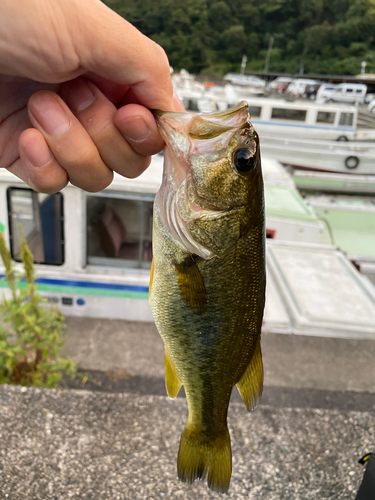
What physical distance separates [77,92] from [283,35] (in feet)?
271

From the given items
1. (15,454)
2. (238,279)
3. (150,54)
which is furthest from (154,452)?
(150,54)

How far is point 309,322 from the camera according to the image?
17.8ft

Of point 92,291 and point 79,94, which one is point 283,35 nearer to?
point 92,291

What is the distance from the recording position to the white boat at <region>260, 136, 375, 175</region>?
17344 millimetres

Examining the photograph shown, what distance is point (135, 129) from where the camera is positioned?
1.40 meters

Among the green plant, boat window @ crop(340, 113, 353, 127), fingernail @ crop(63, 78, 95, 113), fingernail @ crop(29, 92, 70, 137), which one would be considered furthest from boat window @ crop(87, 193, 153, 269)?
boat window @ crop(340, 113, 353, 127)

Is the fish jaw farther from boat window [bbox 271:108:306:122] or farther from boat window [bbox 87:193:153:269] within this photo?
boat window [bbox 271:108:306:122]

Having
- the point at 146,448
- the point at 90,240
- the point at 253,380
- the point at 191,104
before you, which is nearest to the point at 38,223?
the point at 90,240

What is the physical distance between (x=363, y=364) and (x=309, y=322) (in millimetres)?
877

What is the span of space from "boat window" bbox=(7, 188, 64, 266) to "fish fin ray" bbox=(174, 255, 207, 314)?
12.6ft

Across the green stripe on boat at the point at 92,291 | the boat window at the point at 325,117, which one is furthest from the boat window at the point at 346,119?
the green stripe on boat at the point at 92,291

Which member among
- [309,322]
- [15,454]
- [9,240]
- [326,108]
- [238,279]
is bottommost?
[309,322]

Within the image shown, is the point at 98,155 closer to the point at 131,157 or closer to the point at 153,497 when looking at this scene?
the point at 131,157

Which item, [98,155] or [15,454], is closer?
[98,155]
